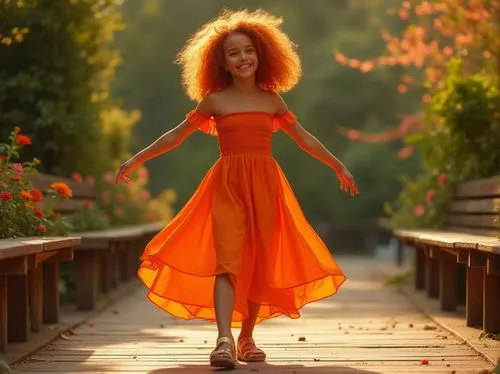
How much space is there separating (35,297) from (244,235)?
2.07 m

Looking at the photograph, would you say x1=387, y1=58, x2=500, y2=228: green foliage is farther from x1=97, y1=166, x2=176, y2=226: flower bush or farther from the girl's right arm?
the girl's right arm

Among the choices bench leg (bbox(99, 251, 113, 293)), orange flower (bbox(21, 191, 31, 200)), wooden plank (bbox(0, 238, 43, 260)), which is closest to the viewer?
wooden plank (bbox(0, 238, 43, 260))

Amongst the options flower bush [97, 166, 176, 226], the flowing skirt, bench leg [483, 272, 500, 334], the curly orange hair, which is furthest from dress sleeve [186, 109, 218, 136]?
flower bush [97, 166, 176, 226]

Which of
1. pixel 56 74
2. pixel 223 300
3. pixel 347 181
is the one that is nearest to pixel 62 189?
pixel 347 181

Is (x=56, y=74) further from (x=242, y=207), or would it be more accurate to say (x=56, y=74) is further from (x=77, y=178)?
(x=242, y=207)

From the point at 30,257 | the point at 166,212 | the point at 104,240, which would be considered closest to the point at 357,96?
the point at 166,212

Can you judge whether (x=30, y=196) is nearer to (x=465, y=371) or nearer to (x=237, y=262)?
(x=237, y=262)

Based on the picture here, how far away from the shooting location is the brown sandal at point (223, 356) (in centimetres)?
615

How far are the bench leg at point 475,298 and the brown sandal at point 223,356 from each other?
279 cm

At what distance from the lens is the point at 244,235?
6715mm

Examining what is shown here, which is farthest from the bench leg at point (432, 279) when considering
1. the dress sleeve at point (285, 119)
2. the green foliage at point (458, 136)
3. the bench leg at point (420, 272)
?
the dress sleeve at point (285, 119)

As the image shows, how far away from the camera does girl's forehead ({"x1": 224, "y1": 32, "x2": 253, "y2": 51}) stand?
22.7ft

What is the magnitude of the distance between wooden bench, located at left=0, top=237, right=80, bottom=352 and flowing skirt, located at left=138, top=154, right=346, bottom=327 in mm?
676

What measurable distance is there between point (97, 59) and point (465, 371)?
747 centimetres
